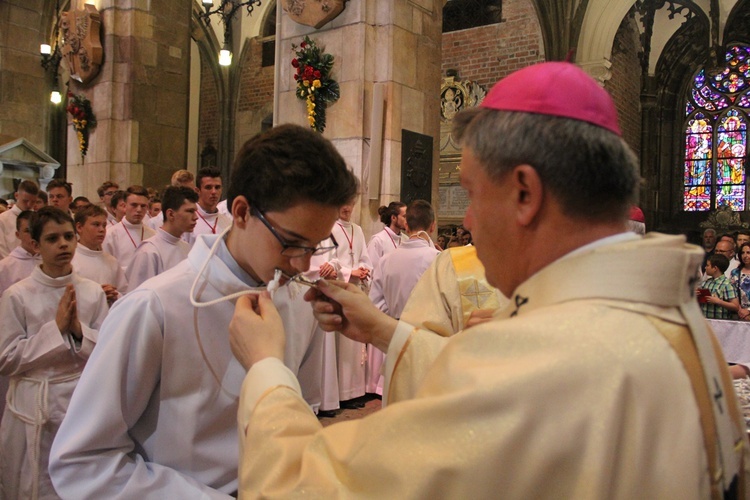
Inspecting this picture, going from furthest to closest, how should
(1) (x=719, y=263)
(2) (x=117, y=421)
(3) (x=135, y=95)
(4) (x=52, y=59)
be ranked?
(4) (x=52, y=59) < (3) (x=135, y=95) < (1) (x=719, y=263) < (2) (x=117, y=421)

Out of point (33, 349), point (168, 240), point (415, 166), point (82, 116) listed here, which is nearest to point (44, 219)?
point (33, 349)

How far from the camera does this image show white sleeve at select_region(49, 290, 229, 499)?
1.50 meters

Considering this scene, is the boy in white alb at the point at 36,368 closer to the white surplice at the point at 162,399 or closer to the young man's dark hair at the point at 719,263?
the white surplice at the point at 162,399

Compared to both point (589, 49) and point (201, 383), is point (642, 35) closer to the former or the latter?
point (589, 49)

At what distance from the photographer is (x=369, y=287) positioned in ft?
22.3

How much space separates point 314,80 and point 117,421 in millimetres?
5823

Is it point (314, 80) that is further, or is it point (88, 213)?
point (314, 80)

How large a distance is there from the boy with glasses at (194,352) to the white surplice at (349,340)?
4.56m

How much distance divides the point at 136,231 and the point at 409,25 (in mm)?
3679

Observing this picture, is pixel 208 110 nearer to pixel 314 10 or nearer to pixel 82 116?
pixel 82 116

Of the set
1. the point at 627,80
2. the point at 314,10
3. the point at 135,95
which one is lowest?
the point at 135,95

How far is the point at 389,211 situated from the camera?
6.80 m

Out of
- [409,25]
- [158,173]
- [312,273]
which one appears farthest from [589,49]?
[312,273]

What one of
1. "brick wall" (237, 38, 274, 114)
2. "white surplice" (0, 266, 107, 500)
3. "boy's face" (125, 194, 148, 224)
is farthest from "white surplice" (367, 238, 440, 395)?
"brick wall" (237, 38, 274, 114)
